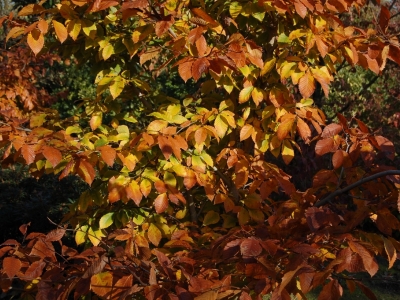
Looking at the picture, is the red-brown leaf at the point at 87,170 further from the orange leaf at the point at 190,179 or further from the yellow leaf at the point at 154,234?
the yellow leaf at the point at 154,234

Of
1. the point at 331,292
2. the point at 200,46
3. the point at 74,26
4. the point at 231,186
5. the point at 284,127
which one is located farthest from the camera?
the point at 231,186

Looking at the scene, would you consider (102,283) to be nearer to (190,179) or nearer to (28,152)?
(28,152)

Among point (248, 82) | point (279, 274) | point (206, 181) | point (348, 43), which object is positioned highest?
point (348, 43)

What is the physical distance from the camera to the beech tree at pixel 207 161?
176 cm

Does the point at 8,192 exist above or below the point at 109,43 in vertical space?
below

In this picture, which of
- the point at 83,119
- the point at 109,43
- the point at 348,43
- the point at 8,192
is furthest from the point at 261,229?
the point at 8,192

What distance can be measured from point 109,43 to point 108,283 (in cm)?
140

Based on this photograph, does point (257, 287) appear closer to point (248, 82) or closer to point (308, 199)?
point (308, 199)

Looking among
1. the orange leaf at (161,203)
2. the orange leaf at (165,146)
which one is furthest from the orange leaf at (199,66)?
the orange leaf at (161,203)

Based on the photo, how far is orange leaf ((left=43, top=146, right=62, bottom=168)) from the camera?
2.11 metres

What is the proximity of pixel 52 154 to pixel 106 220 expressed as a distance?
79 centimetres

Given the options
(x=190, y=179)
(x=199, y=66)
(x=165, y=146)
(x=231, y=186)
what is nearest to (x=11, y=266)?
(x=165, y=146)

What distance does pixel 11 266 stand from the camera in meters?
1.87

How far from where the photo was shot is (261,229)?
199cm
